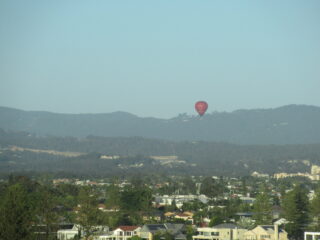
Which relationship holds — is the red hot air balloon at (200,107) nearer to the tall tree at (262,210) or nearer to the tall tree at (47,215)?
the tall tree at (262,210)

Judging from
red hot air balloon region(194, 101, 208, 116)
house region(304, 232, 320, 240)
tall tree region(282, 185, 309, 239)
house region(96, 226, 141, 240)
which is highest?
red hot air balloon region(194, 101, 208, 116)

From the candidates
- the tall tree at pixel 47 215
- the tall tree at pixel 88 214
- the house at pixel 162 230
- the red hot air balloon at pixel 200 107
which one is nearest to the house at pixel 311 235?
the house at pixel 162 230

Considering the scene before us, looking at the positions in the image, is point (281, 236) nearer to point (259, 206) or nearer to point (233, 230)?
point (233, 230)

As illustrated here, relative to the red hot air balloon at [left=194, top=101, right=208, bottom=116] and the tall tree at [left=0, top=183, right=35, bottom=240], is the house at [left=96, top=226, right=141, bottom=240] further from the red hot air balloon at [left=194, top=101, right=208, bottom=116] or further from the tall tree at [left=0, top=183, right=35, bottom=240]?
the red hot air balloon at [left=194, top=101, right=208, bottom=116]

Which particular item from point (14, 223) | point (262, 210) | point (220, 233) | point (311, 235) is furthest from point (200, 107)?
point (14, 223)

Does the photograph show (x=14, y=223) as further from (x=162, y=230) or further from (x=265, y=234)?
(x=162, y=230)

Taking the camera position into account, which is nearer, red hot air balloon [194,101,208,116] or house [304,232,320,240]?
house [304,232,320,240]

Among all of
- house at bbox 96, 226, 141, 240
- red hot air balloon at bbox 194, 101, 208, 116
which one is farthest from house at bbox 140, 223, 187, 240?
red hot air balloon at bbox 194, 101, 208, 116
